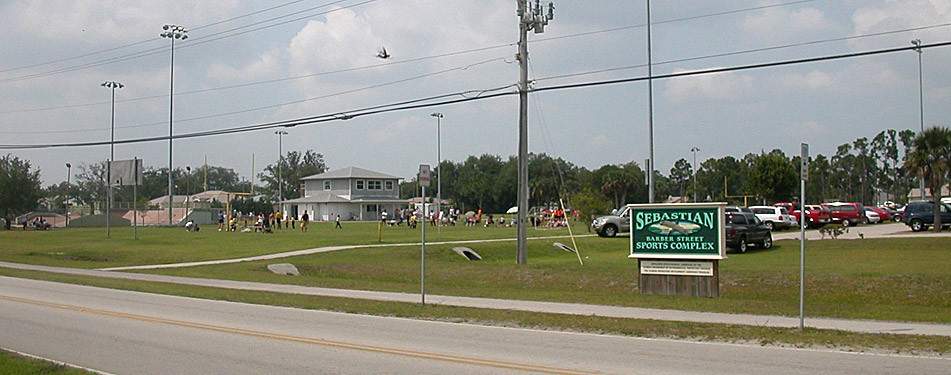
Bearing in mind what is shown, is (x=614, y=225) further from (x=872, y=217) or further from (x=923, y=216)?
(x=872, y=217)

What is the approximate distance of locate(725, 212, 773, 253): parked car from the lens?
36.3m

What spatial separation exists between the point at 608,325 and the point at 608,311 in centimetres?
288

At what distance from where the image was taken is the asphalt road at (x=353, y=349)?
11328 millimetres

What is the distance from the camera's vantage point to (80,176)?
18575 centimetres

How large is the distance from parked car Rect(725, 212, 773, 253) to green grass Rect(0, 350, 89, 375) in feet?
95.3

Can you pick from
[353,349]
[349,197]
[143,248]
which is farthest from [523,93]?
[349,197]

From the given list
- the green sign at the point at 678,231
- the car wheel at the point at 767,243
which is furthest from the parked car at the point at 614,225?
the green sign at the point at 678,231

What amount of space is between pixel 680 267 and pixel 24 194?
81.1 metres

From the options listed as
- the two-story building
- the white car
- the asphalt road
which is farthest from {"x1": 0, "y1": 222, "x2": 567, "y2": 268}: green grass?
the two-story building

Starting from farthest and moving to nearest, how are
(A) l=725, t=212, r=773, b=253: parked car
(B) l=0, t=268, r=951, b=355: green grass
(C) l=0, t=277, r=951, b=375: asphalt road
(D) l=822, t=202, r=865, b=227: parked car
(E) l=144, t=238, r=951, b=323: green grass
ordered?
(D) l=822, t=202, r=865, b=227: parked car → (A) l=725, t=212, r=773, b=253: parked car → (E) l=144, t=238, r=951, b=323: green grass → (B) l=0, t=268, r=951, b=355: green grass → (C) l=0, t=277, r=951, b=375: asphalt road

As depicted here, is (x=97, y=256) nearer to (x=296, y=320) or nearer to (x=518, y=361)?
(x=296, y=320)

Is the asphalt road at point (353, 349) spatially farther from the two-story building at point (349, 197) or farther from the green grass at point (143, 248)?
the two-story building at point (349, 197)

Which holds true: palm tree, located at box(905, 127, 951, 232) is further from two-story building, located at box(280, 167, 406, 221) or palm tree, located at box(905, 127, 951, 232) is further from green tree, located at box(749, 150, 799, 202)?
two-story building, located at box(280, 167, 406, 221)

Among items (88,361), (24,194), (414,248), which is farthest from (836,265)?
(24,194)
